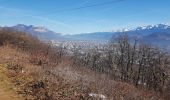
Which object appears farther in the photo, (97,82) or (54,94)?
(97,82)

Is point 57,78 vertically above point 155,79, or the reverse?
point 57,78

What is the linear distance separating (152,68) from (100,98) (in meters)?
55.1

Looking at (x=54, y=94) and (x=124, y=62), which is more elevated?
(x=54, y=94)

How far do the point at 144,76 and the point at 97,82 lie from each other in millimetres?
54527

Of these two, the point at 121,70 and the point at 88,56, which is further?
the point at 88,56

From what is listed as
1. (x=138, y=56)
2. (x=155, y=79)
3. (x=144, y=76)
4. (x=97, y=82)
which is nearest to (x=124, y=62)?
(x=138, y=56)

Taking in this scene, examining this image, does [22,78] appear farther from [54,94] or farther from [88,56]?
[88,56]

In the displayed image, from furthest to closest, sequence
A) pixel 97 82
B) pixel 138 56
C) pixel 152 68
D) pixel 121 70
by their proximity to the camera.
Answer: pixel 138 56 < pixel 121 70 < pixel 152 68 < pixel 97 82

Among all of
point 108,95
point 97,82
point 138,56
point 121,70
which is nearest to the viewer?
point 108,95

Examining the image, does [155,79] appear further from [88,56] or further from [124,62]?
[88,56]

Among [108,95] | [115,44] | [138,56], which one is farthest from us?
[115,44]

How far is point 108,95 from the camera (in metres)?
11.9

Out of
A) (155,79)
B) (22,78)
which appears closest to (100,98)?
(22,78)

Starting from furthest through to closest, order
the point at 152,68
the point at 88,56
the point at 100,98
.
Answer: the point at 88,56 < the point at 152,68 < the point at 100,98
